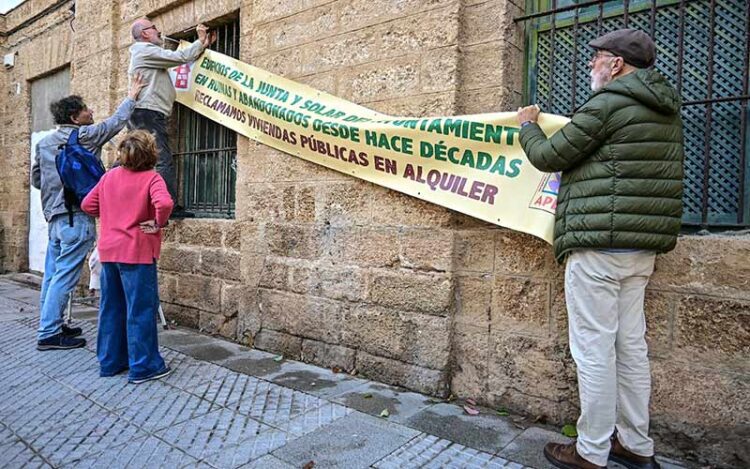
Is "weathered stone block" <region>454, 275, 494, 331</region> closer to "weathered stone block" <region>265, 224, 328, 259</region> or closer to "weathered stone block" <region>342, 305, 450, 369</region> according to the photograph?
"weathered stone block" <region>342, 305, 450, 369</region>

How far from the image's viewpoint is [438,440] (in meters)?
2.88

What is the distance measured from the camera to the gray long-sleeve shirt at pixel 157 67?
514 centimetres

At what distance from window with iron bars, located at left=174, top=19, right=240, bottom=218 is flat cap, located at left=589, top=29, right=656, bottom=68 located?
12.4ft

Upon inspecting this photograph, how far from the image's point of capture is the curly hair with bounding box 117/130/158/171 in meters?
3.76

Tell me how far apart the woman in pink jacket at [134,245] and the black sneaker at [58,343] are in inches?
36.8

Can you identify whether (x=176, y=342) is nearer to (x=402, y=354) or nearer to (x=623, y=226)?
(x=402, y=354)

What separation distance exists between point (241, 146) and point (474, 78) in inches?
91.8

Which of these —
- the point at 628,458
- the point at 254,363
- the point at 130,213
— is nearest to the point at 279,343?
the point at 254,363

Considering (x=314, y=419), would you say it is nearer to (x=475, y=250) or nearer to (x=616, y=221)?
(x=475, y=250)

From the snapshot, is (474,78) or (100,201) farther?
(100,201)

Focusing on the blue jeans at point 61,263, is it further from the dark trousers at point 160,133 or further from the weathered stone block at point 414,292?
the weathered stone block at point 414,292

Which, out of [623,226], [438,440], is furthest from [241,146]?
[623,226]

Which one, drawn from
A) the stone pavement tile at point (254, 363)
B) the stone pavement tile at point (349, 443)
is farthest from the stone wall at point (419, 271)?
the stone pavement tile at point (349, 443)

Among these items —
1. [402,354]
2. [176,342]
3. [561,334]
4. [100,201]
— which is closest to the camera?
[561,334]
